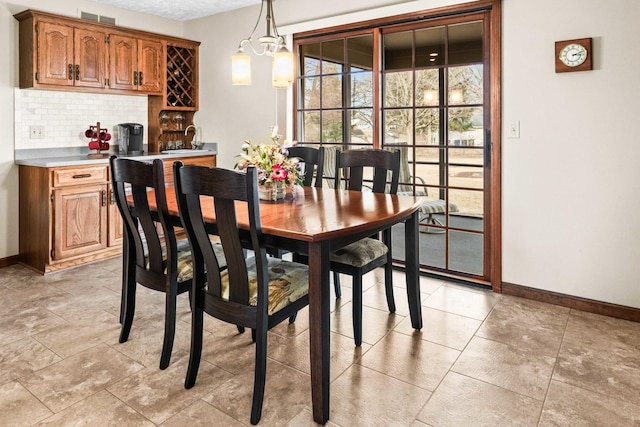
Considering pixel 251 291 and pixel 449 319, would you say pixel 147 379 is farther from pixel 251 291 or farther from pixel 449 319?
pixel 449 319

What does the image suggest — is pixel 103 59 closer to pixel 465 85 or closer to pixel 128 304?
pixel 128 304

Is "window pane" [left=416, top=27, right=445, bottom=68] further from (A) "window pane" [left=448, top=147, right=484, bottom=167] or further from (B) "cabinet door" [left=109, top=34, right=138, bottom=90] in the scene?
(B) "cabinet door" [left=109, top=34, right=138, bottom=90]

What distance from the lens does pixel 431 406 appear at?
1982 millimetres

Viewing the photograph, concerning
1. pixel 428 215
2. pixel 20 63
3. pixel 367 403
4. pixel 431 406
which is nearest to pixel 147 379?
pixel 367 403

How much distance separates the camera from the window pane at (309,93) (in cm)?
443

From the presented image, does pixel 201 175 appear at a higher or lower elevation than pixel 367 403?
higher

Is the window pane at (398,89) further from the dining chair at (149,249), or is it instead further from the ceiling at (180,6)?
the dining chair at (149,249)

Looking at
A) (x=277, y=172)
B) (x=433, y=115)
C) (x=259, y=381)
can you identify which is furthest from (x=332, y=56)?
(x=259, y=381)

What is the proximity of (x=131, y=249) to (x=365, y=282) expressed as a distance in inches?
74.3

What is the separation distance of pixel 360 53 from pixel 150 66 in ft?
7.68

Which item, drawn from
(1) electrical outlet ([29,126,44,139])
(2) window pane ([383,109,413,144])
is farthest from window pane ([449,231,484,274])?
(1) electrical outlet ([29,126,44,139])

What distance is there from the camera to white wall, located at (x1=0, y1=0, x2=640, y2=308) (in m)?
2.84

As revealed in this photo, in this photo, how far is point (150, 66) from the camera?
15.9ft

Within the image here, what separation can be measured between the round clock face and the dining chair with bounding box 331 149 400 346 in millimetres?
1274
